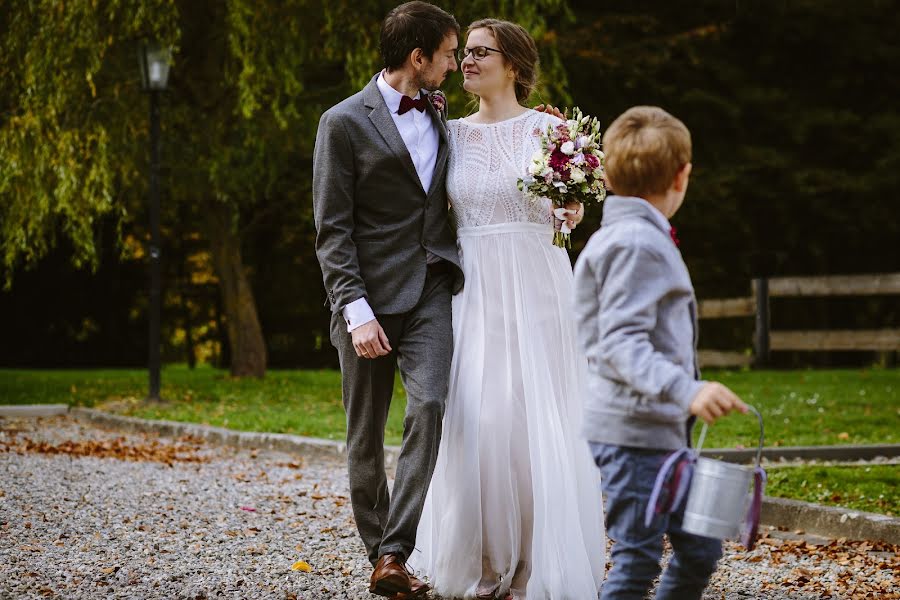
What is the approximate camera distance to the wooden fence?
16828 mm

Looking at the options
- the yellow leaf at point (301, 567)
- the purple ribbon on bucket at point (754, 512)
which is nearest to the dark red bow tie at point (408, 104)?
the yellow leaf at point (301, 567)

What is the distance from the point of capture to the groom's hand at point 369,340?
14.7ft

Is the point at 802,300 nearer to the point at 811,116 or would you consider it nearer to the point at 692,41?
the point at 811,116

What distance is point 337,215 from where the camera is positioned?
4539 millimetres

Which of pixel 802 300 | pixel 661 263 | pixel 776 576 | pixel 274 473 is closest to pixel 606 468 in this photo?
pixel 661 263

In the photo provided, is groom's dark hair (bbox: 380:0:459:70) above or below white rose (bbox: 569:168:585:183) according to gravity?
above

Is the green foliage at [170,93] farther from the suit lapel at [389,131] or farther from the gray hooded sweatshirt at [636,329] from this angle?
the gray hooded sweatshirt at [636,329]

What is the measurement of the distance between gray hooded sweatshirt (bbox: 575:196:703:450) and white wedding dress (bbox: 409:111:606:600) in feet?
4.67

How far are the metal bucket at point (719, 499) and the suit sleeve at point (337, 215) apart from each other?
1949 mm

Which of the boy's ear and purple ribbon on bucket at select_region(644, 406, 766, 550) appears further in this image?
the boy's ear

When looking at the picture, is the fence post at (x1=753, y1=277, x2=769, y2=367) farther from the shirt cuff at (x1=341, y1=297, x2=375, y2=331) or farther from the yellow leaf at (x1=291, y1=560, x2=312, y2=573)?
the shirt cuff at (x1=341, y1=297, x2=375, y2=331)

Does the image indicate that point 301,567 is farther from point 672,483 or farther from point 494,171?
point 672,483

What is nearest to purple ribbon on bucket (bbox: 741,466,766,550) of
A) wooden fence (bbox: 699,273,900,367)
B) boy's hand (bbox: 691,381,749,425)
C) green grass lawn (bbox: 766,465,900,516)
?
boy's hand (bbox: 691,381,749,425)

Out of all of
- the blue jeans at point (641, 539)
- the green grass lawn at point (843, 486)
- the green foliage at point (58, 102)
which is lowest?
the green grass lawn at point (843, 486)
